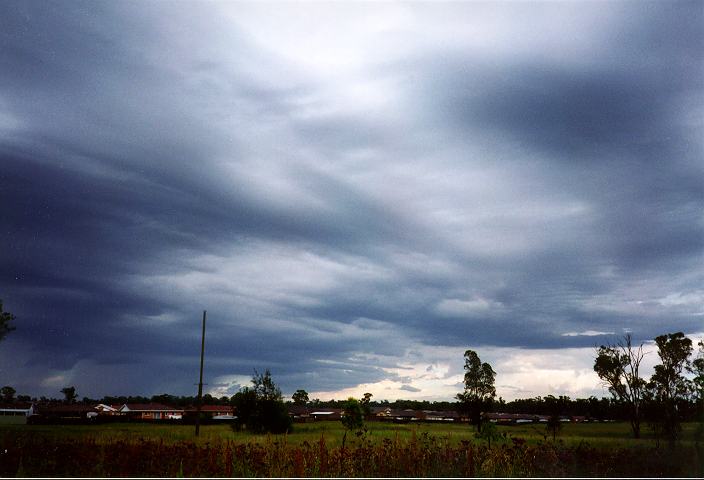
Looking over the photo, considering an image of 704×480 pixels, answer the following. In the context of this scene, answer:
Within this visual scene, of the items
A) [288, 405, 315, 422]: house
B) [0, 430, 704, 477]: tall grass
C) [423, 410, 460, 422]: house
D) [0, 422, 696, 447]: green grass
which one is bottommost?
[423, 410, 460, 422]: house

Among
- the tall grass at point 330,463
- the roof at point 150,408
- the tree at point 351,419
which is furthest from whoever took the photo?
the roof at point 150,408

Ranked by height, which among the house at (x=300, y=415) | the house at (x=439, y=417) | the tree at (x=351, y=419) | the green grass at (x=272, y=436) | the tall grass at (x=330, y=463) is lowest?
the house at (x=439, y=417)

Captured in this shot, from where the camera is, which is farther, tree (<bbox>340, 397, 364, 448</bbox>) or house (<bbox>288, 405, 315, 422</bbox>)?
house (<bbox>288, 405, 315, 422</bbox>)

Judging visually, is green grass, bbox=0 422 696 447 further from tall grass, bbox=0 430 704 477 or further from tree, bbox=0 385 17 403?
tree, bbox=0 385 17 403

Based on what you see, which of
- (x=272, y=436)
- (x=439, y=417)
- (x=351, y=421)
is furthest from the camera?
(x=439, y=417)

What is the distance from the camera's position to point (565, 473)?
39.7 ft

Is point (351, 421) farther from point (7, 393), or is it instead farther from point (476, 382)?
point (7, 393)

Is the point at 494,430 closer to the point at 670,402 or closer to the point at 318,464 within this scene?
the point at 318,464

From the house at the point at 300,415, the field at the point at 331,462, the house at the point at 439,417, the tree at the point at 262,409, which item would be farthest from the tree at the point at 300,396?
the field at the point at 331,462

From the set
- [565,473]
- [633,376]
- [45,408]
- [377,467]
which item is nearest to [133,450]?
[377,467]

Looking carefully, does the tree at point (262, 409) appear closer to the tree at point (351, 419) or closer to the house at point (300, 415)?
the tree at point (351, 419)

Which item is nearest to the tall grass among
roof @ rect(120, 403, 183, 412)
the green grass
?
the green grass

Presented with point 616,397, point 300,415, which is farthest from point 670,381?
point 300,415

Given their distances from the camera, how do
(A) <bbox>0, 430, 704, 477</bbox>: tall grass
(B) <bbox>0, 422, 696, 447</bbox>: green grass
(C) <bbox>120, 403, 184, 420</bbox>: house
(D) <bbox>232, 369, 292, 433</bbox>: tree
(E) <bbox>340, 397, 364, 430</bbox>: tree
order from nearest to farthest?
(A) <bbox>0, 430, 704, 477</bbox>: tall grass
(E) <bbox>340, 397, 364, 430</bbox>: tree
(B) <bbox>0, 422, 696, 447</bbox>: green grass
(D) <bbox>232, 369, 292, 433</bbox>: tree
(C) <bbox>120, 403, 184, 420</bbox>: house
